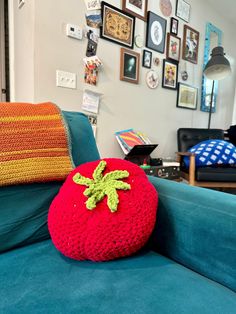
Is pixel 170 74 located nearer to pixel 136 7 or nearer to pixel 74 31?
pixel 136 7

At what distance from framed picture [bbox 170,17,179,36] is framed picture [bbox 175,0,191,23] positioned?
0.07m

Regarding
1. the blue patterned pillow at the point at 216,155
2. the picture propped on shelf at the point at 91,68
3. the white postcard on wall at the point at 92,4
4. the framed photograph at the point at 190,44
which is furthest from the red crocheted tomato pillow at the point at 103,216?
the framed photograph at the point at 190,44

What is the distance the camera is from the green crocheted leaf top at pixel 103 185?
2.04ft

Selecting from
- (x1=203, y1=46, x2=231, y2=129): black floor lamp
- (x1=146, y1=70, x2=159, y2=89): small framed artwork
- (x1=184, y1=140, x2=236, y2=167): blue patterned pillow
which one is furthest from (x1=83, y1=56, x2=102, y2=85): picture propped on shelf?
(x1=203, y1=46, x2=231, y2=129): black floor lamp

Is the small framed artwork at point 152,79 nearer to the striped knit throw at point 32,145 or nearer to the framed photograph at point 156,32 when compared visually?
the framed photograph at point 156,32

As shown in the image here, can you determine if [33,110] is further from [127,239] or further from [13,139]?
[127,239]

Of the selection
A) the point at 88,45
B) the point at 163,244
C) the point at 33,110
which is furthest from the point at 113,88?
the point at 163,244

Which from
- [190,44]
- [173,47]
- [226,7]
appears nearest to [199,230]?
[173,47]

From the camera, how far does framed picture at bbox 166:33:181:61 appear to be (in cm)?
226

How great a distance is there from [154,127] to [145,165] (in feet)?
2.05

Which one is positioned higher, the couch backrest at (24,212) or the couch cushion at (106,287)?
the couch backrest at (24,212)

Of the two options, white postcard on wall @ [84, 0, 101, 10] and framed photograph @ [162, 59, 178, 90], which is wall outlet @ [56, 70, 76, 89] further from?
framed photograph @ [162, 59, 178, 90]

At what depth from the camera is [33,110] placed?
0.79 meters

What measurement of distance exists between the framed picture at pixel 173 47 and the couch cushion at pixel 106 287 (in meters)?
2.15
